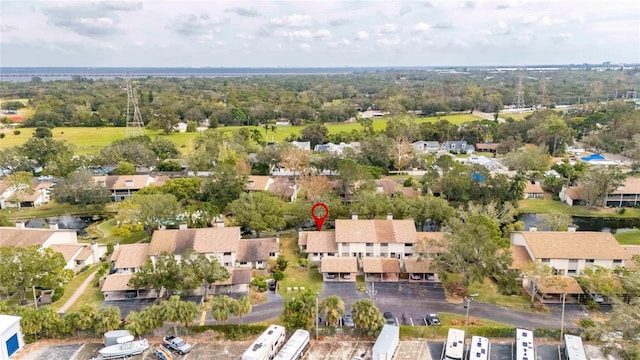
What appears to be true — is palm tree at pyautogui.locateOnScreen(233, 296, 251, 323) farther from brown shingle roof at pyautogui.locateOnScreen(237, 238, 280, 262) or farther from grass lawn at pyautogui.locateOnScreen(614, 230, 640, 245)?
grass lawn at pyautogui.locateOnScreen(614, 230, 640, 245)

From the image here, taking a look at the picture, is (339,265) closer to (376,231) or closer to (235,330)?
(376,231)

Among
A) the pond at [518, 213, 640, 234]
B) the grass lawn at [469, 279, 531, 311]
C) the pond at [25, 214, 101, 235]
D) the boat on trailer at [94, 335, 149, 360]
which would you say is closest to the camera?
the boat on trailer at [94, 335, 149, 360]

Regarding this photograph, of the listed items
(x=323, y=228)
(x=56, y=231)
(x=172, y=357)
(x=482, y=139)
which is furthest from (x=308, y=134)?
(x=172, y=357)

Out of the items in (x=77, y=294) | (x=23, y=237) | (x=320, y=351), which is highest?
(x=23, y=237)

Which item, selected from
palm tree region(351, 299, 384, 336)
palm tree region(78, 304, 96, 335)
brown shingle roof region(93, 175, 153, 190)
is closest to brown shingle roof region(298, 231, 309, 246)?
palm tree region(351, 299, 384, 336)

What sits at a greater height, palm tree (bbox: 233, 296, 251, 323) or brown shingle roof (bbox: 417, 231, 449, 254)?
brown shingle roof (bbox: 417, 231, 449, 254)

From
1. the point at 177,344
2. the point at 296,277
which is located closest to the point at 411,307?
the point at 296,277
